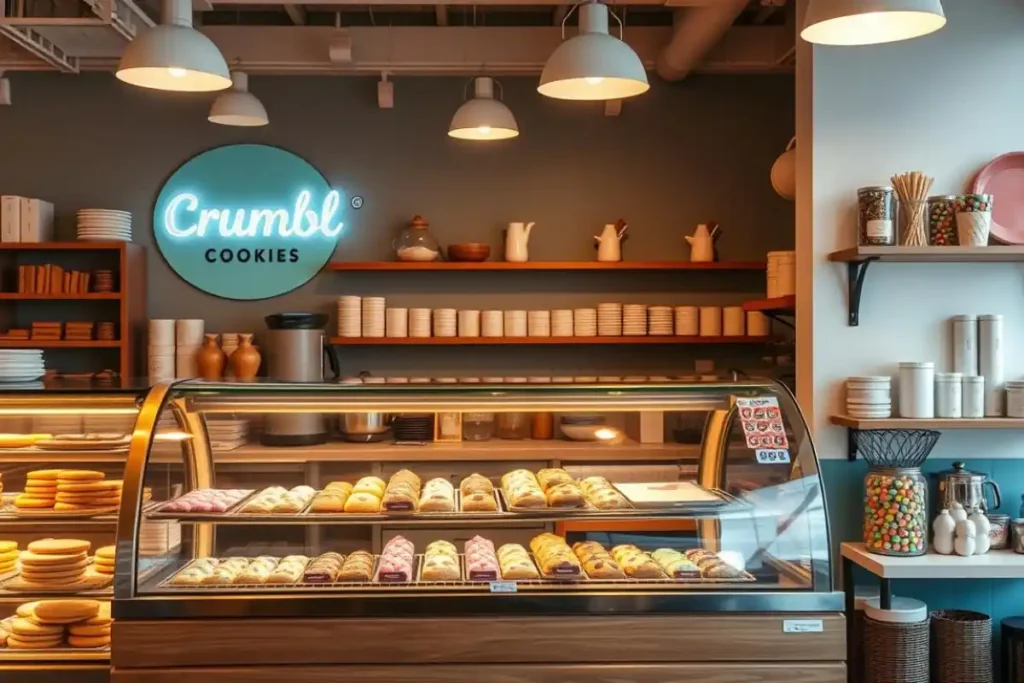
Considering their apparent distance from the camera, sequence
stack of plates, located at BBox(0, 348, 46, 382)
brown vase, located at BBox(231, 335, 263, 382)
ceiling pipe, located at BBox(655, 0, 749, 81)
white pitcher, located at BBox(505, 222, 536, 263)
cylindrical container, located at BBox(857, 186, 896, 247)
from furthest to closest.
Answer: white pitcher, located at BBox(505, 222, 536, 263) → brown vase, located at BBox(231, 335, 263, 382) → ceiling pipe, located at BBox(655, 0, 749, 81) → cylindrical container, located at BBox(857, 186, 896, 247) → stack of plates, located at BBox(0, 348, 46, 382)

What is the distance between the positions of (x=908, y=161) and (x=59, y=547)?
3.37 meters

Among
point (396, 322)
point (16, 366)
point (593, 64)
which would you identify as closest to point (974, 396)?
point (593, 64)

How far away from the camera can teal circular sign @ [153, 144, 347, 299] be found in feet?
19.5

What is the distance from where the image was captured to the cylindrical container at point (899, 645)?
3.53 metres

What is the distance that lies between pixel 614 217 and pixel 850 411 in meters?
2.55

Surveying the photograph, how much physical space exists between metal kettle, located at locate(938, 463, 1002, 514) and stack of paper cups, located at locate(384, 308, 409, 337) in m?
3.08

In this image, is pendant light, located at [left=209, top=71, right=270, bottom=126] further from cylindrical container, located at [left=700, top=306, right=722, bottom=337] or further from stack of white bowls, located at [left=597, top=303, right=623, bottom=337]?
cylindrical container, located at [left=700, top=306, right=722, bottom=337]

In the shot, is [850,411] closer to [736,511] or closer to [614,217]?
[736,511]

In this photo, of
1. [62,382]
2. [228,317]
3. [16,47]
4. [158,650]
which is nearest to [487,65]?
[228,317]

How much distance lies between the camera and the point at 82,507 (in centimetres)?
305

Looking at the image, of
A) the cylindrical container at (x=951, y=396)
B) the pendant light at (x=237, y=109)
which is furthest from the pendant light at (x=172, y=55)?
the cylindrical container at (x=951, y=396)

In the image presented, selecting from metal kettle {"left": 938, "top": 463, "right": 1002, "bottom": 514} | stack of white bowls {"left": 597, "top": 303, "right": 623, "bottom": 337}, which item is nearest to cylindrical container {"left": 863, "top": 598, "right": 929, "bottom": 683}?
metal kettle {"left": 938, "top": 463, "right": 1002, "bottom": 514}

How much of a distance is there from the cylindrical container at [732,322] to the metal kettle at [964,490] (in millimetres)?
2124

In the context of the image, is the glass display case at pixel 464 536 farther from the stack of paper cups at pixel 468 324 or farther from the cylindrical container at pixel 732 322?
the cylindrical container at pixel 732 322
